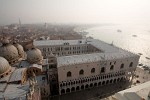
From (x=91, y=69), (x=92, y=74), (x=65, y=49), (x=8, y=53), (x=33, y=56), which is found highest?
(x=8, y=53)

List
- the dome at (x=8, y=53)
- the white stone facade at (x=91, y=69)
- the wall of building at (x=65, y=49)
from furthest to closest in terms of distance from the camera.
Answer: the wall of building at (x=65, y=49)
the white stone facade at (x=91, y=69)
the dome at (x=8, y=53)

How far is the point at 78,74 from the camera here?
4053cm

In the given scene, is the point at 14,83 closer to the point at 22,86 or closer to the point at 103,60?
the point at 22,86

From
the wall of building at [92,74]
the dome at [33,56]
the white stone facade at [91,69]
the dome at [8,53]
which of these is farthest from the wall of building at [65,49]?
the dome at [8,53]

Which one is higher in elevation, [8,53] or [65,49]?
[8,53]

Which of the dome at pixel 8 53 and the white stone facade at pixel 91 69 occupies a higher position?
the dome at pixel 8 53

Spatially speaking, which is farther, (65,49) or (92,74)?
(65,49)

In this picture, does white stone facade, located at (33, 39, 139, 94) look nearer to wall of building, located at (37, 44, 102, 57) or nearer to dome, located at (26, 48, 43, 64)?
dome, located at (26, 48, 43, 64)

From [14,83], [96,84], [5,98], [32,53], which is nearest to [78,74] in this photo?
[96,84]

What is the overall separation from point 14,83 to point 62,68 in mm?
13382

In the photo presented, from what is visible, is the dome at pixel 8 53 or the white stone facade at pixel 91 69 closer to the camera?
the dome at pixel 8 53

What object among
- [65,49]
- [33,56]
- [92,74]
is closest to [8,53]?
[33,56]

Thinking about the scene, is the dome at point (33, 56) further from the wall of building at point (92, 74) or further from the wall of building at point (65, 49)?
the wall of building at point (65, 49)

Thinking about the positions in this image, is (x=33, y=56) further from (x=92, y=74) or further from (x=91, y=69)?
(x=92, y=74)
